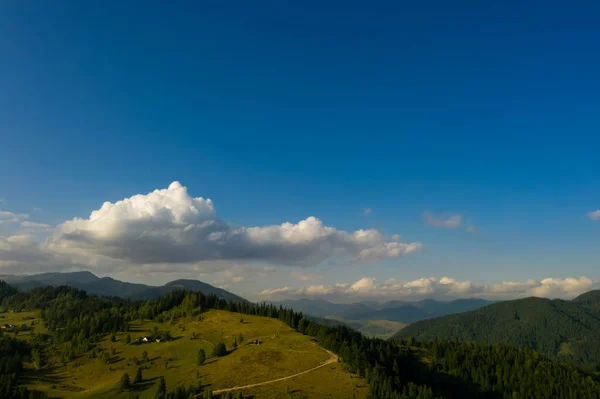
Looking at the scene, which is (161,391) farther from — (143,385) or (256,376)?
(256,376)

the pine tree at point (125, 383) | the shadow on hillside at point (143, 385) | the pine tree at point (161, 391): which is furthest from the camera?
the pine tree at point (125, 383)

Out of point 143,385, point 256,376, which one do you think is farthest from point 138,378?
point 256,376

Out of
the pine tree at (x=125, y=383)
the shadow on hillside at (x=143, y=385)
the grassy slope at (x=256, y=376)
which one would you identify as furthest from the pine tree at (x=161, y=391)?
the pine tree at (x=125, y=383)

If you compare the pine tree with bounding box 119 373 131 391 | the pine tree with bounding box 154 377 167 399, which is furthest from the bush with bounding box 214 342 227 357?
the pine tree with bounding box 119 373 131 391

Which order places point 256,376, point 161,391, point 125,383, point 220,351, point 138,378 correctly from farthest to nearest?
point 220,351 → point 138,378 → point 125,383 → point 161,391 → point 256,376

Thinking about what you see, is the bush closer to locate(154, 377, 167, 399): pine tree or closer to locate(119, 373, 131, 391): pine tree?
locate(154, 377, 167, 399): pine tree

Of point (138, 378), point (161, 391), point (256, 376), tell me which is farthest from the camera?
point (138, 378)

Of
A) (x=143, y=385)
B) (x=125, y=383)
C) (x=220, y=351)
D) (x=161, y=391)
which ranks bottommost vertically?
(x=143, y=385)

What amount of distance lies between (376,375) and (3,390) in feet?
545

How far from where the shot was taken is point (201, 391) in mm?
152500

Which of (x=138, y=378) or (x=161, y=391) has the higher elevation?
(x=161, y=391)

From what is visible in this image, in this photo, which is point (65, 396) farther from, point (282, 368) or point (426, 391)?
point (426, 391)

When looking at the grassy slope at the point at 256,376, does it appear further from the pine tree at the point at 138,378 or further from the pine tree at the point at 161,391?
the pine tree at the point at 161,391

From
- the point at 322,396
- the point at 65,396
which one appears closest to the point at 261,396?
the point at 322,396
